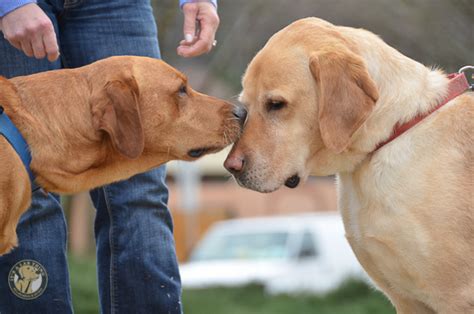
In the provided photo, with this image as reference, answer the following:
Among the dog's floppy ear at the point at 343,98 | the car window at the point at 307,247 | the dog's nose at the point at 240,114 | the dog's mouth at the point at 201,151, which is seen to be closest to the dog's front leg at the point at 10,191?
the dog's mouth at the point at 201,151

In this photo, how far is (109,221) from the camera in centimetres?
488

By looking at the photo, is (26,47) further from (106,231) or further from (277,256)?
(277,256)

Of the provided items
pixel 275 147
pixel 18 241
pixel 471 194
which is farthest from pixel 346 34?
pixel 18 241

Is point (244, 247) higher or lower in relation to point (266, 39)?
lower

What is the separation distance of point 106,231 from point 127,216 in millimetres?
157

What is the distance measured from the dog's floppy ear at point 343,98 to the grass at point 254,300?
528 centimetres


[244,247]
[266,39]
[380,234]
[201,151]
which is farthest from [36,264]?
[244,247]

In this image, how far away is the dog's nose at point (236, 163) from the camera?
15.6 feet

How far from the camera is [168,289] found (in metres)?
4.83

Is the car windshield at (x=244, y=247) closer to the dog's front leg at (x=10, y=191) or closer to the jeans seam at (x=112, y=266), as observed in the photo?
the jeans seam at (x=112, y=266)

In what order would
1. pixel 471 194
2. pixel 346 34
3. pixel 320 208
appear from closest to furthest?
1. pixel 471 194
2. pixel 346 34
3. pixel 320 208

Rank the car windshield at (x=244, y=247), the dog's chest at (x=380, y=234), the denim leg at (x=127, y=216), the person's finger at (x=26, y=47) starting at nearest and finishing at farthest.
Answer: the person's finger at (x=26, y=47)
the dog's chest at (x=380, y=234)
the denim leg at (x=127, y=216)
the car windshield at (x=244, y=247)

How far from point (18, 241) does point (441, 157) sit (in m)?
1.97

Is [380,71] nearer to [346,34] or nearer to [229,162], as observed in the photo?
[346,34]
